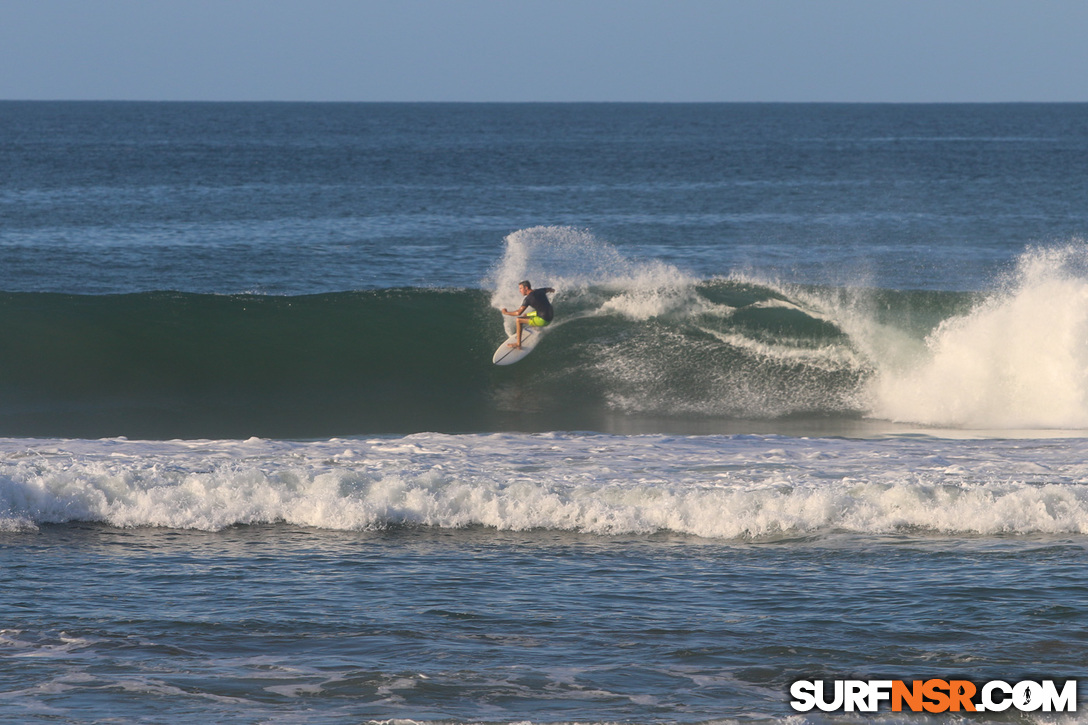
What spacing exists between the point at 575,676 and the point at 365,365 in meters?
11.9

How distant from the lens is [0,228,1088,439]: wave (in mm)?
14930

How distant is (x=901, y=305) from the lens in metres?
20.0

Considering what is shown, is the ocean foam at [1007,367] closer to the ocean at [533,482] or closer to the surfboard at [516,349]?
the ocean at [533,482]

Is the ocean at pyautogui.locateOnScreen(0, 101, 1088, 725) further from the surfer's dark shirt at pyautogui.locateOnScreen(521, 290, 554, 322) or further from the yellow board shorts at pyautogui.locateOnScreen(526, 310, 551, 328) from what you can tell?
the surfer's dark shirt at pyautogui.locateOnScreen(521, 290, 554, 322)

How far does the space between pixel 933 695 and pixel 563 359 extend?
1163 centimetres

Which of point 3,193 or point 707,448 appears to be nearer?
point 707,448

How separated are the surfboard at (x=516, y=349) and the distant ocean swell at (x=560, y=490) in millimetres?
5807

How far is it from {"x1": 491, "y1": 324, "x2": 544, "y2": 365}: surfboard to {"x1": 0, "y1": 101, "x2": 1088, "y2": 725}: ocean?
0.25m

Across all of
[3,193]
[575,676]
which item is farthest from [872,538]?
[3,193]

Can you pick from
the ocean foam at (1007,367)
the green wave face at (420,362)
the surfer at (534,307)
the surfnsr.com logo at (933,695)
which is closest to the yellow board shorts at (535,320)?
the surfer at (534,307)

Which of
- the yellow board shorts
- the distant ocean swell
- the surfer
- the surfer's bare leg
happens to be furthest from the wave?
the distant ocean swell

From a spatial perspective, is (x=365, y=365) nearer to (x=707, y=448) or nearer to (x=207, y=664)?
(x=707, y=448)

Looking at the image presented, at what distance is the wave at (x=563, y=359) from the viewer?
14.9m

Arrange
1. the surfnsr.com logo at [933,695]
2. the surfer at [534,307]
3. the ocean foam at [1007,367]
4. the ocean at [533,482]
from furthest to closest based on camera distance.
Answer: the surfer at [534,307] < the ocean foam at [1007,367] < the ocean at [533,482] < the surfnsr.com logo at [933,695]
